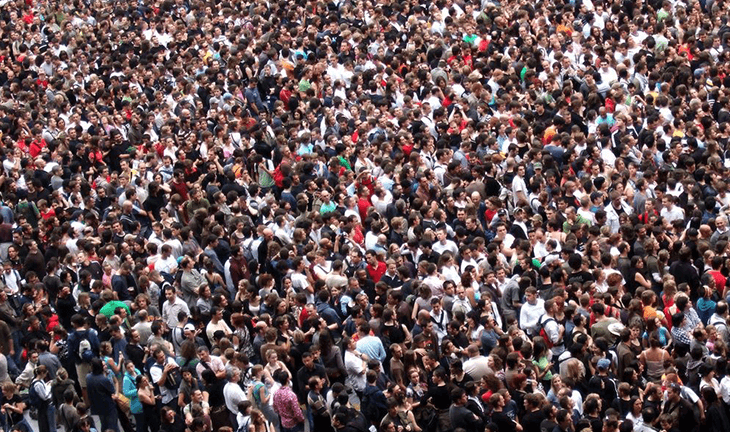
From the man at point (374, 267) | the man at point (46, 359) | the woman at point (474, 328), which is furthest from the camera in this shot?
the man at point (374, 267)

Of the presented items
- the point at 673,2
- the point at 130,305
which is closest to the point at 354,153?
the point at 130,305

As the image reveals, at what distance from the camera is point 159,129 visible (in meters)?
25.6

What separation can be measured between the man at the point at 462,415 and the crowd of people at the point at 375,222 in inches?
1.7

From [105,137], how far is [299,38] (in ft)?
19.1

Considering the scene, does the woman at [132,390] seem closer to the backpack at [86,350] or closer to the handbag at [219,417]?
the backpack at [86,350]

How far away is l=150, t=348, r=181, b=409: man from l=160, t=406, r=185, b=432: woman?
34 cm

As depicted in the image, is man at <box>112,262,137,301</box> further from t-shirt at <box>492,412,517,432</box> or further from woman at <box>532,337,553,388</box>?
t-shirt at <box>492,412,517,432</box>

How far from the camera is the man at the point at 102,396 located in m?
17.9

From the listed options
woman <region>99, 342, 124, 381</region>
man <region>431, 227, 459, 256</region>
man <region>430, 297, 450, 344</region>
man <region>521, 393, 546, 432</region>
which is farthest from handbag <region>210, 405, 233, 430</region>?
man <region>431, 227, 459, 256</region>

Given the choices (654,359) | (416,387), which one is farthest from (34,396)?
(654,359)

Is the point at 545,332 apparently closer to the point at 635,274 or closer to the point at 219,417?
the point at 635,274

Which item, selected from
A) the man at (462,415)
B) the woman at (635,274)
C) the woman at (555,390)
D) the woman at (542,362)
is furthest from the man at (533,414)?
the woman at (635,274)

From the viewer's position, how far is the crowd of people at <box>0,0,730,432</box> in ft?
56.3

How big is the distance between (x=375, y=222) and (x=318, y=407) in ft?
13.2
